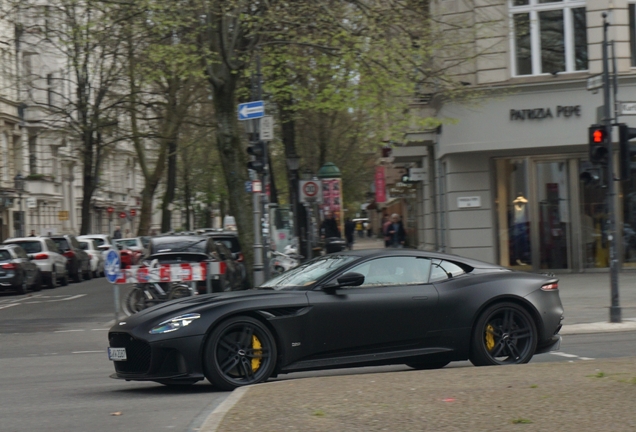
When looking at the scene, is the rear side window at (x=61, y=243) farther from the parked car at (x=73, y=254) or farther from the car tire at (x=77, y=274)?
the car tire at (x=77, y=274)

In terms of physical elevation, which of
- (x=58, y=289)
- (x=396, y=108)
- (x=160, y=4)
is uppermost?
(x=160, y=4)

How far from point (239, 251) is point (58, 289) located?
9983 mm

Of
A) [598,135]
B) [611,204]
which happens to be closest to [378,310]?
[611,204]

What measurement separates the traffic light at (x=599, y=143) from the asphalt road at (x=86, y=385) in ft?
9.94

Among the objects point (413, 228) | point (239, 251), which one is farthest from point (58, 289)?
point (413, 228)

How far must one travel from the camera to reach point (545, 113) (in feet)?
89.0

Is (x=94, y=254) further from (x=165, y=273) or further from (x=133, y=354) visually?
(x=133, y=354)

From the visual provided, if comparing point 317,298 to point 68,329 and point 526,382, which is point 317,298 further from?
point 68,329

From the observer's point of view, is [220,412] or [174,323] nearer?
[220,412]

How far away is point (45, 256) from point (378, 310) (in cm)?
2603

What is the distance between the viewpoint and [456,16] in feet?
92.6

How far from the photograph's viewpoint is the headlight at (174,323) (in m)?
9.33

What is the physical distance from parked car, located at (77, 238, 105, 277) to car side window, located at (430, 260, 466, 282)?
3251cm

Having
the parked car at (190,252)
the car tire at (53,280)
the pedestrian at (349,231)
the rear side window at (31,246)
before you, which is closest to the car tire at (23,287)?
the car tire at (53,280)
